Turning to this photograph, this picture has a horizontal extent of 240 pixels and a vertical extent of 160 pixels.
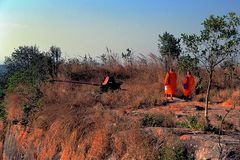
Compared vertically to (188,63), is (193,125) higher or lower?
lower

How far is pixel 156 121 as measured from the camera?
9.92 meters

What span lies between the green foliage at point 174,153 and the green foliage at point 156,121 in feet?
6.81

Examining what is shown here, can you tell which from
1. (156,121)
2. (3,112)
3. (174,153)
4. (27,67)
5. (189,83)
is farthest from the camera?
(27,67)

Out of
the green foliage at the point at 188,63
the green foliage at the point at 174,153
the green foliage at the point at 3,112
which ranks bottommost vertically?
the green foliage at the point at 174,153

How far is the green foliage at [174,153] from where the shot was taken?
287 inches

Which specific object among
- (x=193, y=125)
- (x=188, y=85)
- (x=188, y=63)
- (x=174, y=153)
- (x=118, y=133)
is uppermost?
(x=188, y=63)

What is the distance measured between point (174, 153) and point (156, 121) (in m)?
2.63

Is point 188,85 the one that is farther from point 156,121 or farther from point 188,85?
→ point 156,121

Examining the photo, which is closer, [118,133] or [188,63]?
[118,133]

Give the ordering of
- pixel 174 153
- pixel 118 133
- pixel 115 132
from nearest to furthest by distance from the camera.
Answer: pixel 174 153, pixel 118 133, pixel 115 132

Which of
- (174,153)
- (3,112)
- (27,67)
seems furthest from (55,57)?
(174,153)

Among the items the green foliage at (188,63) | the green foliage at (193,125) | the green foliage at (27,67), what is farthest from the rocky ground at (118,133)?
→ the green foliage at (27,67)

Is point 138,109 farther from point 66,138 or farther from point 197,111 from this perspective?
point 66,138

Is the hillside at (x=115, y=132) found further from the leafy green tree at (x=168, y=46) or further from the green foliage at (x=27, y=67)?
the leafy green tree at (x=168, y=46)
